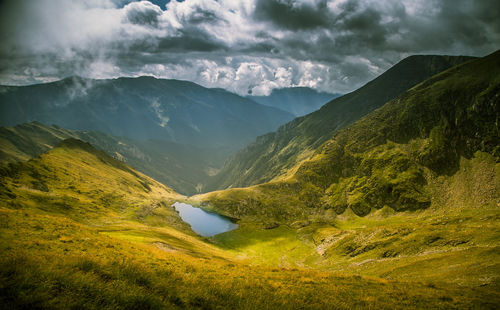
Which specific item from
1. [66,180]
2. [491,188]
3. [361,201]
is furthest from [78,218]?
[491,188]

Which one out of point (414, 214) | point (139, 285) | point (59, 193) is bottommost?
point (414, 214)

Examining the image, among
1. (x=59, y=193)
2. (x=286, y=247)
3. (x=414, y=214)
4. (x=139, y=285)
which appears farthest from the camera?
(x=414, y=214)

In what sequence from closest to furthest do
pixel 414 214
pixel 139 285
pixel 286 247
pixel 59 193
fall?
pixel 139 285
pixel 59 193
pixel 286 247
pixel 414 214

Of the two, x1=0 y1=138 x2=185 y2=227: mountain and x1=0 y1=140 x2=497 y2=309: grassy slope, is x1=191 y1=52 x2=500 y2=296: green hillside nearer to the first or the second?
x1=0 y1=140 x2=497 y2=309: grassy slope

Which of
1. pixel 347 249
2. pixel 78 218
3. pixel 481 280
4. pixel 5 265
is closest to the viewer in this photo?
pixel 5 265

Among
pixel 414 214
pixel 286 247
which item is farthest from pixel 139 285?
pixel 414 214

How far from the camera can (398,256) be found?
74125 millimetres

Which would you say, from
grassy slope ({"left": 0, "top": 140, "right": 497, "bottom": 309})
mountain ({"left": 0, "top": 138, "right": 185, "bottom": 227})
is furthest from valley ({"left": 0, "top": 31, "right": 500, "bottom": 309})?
mountain ({"left": 0, "top": 138, "right": 185, "bottom": 227})

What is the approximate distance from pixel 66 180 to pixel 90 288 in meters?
214

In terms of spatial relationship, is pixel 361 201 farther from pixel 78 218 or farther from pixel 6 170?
pixel 6 170

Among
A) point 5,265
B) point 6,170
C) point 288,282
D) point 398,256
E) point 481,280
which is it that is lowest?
point 398,256

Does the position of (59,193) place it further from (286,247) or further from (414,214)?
(414,214)

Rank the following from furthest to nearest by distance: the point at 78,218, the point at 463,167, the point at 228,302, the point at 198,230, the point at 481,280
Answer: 1. the point at 198,230
2. the point at 463,167
3. the point at 78,218
4. the point at 481,280
5. the point at 228,302

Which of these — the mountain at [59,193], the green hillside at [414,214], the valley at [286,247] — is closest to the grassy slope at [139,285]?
Result: the valley at [286,247]
